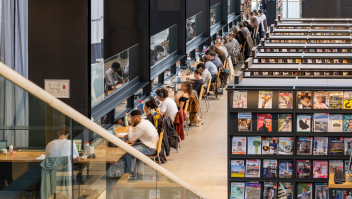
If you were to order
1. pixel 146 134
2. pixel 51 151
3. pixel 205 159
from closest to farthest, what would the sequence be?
pixel 51 151
pixel 146 134
pixel 205 159

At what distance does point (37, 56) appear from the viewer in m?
6.46

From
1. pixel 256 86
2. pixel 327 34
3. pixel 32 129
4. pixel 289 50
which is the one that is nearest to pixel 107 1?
pixel 289 50

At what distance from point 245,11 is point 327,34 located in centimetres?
1228

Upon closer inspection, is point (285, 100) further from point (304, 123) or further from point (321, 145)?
point (321, 145)

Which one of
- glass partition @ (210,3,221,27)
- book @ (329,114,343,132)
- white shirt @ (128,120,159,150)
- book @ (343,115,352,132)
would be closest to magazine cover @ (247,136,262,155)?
book @ (329,114,343,132)

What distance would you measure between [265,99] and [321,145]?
2.49ft

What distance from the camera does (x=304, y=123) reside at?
5.57 meters

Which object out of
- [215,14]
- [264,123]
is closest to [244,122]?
[264,123]

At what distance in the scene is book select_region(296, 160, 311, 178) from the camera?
18.6 feet

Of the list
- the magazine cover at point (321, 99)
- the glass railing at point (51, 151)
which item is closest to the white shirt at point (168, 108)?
the magazine cover at point (321, 99)

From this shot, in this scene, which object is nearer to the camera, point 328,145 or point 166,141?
point 328,145

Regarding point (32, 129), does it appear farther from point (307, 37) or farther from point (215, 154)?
point (307, 37)

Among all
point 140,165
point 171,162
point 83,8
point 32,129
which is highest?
point 83,8

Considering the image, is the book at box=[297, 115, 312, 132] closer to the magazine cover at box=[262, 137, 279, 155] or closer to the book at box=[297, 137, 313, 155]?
the book at box=[297, 137, 313, 155]
